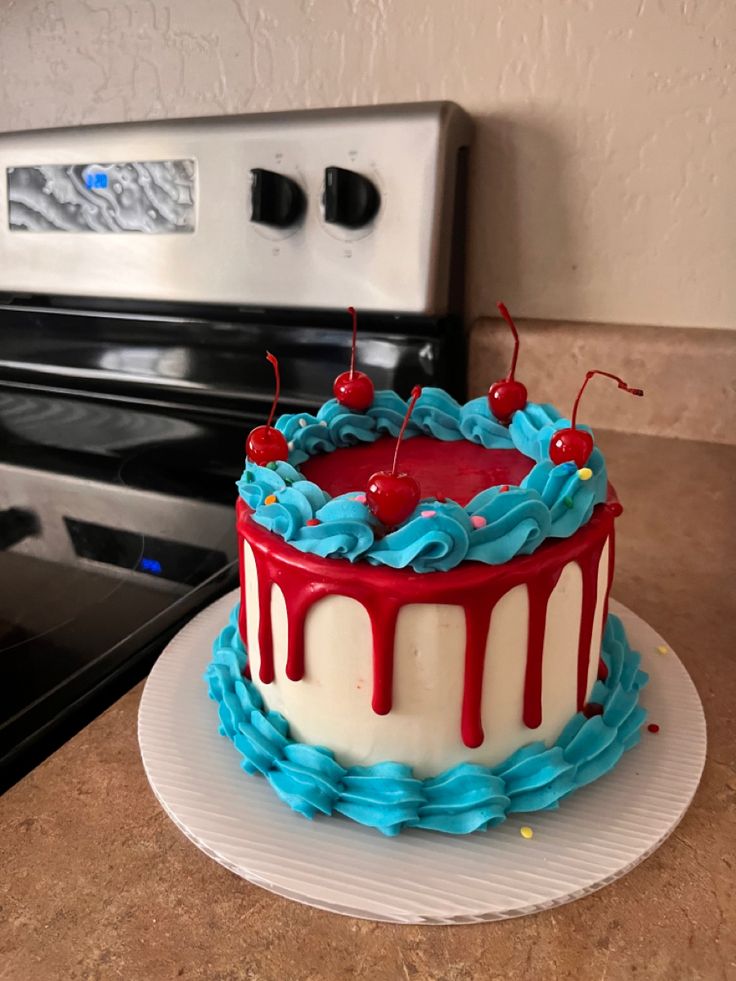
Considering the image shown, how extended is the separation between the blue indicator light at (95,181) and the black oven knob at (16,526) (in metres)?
0.48

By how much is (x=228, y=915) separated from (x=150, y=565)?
43 cm

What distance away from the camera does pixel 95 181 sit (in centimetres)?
111

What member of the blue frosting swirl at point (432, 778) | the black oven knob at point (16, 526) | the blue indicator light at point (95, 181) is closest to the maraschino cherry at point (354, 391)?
the blue frosting swirl at point (432, 778)

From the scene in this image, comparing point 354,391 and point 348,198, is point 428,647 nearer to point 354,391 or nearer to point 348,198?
point 354,391

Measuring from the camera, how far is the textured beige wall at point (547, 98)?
94 centimetres

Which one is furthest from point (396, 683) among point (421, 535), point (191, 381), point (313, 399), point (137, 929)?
point (191, 381)

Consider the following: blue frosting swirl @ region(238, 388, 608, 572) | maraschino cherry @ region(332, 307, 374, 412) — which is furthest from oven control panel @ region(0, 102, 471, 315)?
blue frosting swirl @ region(238, 388, 608, 572)

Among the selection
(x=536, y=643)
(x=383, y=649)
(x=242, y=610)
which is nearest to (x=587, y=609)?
(x=536, y=643)

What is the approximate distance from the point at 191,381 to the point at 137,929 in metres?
0.82

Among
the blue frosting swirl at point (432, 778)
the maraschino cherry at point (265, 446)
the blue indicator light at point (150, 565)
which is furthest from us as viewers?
the blue indicator light at point (150, 565)

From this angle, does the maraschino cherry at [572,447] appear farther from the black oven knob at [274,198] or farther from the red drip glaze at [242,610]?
the black oven knob at [274,198]

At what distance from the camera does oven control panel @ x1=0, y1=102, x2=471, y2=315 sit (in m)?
0.96

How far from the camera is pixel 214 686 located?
64 centimetres

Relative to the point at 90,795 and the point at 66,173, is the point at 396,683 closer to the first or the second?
the point at 90,795
